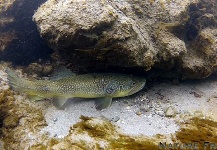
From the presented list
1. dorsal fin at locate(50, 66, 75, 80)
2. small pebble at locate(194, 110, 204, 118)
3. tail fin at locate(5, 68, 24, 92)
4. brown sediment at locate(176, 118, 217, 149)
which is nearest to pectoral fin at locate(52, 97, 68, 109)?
dorsal fin at locate(50, 66, 75, 80)

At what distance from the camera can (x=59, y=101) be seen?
5055 mm

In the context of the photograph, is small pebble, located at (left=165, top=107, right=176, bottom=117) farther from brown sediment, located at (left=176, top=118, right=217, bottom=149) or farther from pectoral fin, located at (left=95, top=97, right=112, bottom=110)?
pectoral fin, located at (left=95, top=97, right=112, bottom=110)

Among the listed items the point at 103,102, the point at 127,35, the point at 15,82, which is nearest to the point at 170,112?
the point at 103,102

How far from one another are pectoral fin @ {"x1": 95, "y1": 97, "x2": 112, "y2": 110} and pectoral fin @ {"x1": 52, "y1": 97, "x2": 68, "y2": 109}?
2.53 feet

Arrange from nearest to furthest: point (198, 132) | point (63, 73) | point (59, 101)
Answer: point (198, 132) → point (59, 101) → point (63, 73)

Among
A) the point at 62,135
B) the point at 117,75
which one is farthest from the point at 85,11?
the point at 62,135

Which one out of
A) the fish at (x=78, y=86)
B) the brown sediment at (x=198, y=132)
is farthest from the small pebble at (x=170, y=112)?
the fish at (x=78, y=86)

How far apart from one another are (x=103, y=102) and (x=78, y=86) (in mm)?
693

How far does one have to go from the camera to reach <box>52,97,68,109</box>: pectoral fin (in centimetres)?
501

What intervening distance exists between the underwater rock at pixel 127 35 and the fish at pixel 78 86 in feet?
1.01

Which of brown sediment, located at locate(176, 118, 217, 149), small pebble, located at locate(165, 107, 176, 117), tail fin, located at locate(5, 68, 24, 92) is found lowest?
small pebble, located at locate(165, 107, 176, 117)

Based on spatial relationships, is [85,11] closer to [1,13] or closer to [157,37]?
[157,37]

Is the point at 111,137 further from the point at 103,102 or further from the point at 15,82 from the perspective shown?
the point at 15,82

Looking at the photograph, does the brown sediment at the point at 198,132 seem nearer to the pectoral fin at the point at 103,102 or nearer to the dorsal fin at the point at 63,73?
the pectoral fin at the point at 103,102
